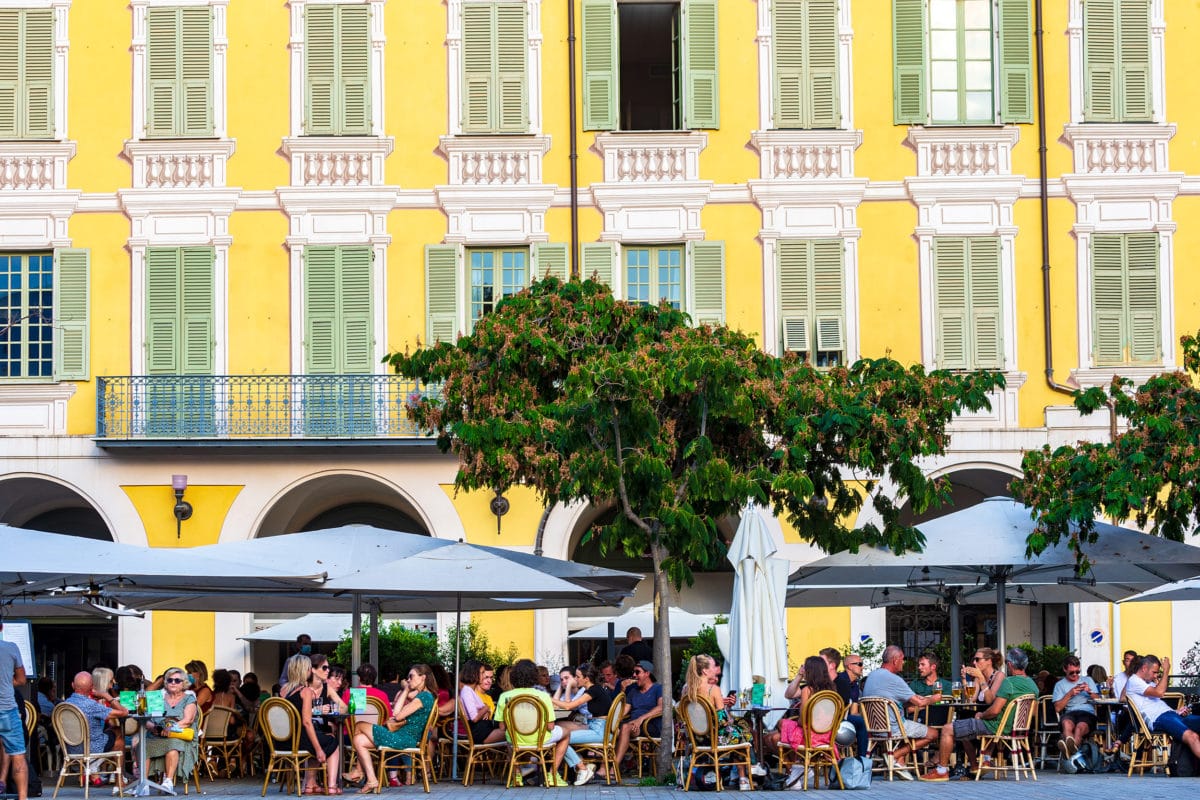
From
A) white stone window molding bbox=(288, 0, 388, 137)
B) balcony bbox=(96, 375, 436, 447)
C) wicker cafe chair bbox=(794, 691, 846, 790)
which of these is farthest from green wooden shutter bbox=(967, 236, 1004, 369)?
wicker cafe chair bbox=(794, 691, 846, 790)

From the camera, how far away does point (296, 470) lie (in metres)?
25.5

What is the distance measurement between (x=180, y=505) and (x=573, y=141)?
7.00 metres

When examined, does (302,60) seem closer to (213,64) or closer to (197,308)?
(213,64)

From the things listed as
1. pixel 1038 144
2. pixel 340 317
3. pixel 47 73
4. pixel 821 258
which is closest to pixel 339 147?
pixel 340 317

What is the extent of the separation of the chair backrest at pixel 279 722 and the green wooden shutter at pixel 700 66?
12.3 meters

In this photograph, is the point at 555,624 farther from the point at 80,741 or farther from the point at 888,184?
the point at 80,741

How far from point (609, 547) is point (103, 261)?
11.0m

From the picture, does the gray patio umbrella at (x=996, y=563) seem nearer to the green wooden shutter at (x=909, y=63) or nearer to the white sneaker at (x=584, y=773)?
the white sneaker at (x=584, y=773)

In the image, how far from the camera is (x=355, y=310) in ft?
84.2

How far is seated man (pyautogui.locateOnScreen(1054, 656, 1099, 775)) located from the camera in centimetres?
1784

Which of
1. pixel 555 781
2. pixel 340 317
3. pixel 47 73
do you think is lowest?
pixel 555 781

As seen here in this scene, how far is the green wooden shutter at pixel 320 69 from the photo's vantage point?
1021 inches

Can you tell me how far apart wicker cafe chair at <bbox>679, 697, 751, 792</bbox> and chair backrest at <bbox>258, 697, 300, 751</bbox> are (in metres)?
3.13

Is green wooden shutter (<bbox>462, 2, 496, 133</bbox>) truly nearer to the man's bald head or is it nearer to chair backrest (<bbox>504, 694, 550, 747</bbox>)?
the man's bald head
